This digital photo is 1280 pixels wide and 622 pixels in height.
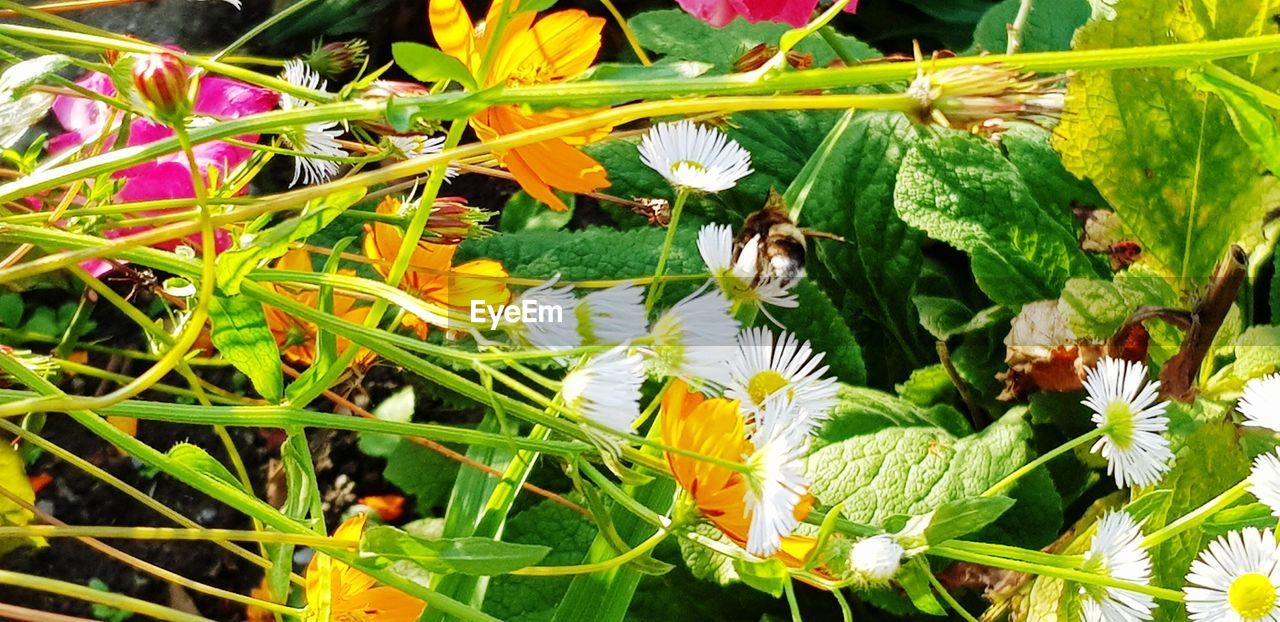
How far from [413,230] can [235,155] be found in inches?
10.5

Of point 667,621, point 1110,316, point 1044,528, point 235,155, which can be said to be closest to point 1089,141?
point 1110,316

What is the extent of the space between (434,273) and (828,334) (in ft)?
0.95

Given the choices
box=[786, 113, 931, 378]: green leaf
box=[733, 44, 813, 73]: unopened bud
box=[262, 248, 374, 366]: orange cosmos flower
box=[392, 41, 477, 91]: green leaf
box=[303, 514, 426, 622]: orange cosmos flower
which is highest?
box=[786, 113, 931, 378]: green leaf

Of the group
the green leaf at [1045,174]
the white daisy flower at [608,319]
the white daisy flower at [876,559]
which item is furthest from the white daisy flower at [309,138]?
the green leaf at [1045,174]

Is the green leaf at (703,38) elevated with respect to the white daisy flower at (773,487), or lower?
elevated

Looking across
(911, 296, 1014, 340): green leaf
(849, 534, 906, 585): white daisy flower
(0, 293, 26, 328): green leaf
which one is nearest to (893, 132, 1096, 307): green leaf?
(911, 296, 1014, 340): green leaf

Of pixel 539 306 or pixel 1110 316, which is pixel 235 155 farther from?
pixel 1110 316

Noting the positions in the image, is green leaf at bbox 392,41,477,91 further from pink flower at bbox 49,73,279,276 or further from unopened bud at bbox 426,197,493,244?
pink flower at bbox 49,73,279,276

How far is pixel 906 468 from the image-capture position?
534 millimetres

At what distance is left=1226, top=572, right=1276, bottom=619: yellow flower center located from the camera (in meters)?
0.36

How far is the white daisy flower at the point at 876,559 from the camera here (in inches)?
12.7

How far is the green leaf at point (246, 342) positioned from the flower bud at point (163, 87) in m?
0.10

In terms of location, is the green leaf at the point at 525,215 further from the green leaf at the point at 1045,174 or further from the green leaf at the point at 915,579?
the green leaf at the point at 915,579

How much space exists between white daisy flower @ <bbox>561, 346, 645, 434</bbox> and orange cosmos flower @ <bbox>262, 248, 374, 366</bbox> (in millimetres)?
185
